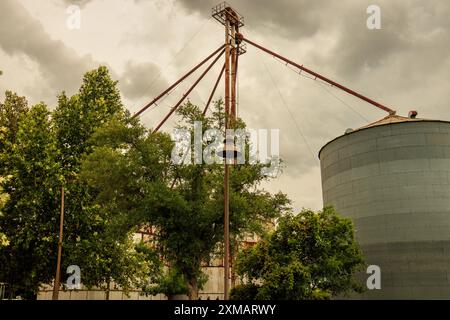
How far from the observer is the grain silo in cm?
2730

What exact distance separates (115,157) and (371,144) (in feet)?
60.1

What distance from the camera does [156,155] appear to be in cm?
2417

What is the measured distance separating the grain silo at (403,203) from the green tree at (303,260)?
9.86ft

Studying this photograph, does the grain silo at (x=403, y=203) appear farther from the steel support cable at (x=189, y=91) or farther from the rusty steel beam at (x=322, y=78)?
the steel support cable at (x=189, y=91)

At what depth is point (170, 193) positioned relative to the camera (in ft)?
75.0

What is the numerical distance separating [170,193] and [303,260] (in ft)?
28.5

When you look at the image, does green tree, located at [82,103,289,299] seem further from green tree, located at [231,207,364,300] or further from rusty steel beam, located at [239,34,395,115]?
rusty steel beam, located at [239,34,395,115]

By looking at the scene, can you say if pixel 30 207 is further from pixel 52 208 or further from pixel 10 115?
pixel 10 115

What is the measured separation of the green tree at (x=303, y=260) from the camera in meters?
23.3

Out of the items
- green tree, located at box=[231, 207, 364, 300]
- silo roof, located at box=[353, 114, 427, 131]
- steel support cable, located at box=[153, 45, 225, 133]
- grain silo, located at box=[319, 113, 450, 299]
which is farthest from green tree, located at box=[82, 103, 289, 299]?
steel support cable, located at box=[153, 45, 225, 133]

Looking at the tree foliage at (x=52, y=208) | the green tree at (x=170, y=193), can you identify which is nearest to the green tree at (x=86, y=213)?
the tree foliage at (x=52, y=208)
